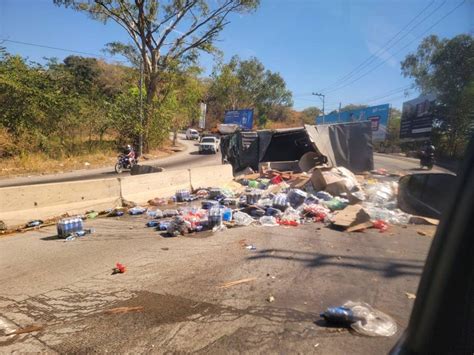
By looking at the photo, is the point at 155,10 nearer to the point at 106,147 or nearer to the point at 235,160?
the point at 106,147

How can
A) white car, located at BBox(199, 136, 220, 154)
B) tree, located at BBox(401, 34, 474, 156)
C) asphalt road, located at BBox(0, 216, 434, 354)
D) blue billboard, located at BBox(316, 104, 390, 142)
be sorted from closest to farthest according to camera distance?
tree, located at BBox(401, 34, 474, 156), asphalt road, located at BBox(0, 216, 434, 354), blue billboard, located at BBox(316, 104, 390, 142), white car, located at BBox(199, 136, 220, 154)

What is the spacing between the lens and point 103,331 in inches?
135

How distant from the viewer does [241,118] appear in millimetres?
51688

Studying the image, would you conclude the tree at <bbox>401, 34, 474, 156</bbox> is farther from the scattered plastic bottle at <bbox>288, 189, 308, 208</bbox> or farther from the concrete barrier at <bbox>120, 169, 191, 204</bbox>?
the concrete barrier at <bbox>120, 169, 191, 204</bbox>

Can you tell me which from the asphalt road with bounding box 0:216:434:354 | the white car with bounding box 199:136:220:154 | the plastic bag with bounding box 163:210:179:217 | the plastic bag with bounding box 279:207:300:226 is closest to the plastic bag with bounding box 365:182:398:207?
the plastic bag with bounding box 279:207:300:226

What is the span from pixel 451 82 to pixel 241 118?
50.4 m

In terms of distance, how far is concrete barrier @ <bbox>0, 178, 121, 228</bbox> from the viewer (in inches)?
292

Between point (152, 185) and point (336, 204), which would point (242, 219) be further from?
point (152, 185)

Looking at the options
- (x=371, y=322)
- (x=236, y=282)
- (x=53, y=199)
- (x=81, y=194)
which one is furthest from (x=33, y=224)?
(x=371, y=322)

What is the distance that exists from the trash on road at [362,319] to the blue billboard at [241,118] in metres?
46.5

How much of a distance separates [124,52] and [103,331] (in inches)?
1256

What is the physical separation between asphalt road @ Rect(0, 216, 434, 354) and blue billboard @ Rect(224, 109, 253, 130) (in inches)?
1727

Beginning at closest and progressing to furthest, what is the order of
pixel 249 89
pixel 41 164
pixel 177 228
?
pixel 177 228, pixel 41 164, pixel 249 89

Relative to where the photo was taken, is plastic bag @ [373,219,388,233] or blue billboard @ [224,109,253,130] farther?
blue billboard @ [224,109,253,130]
